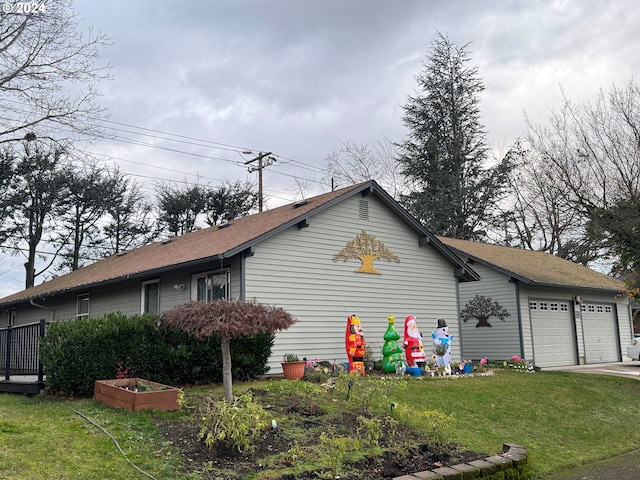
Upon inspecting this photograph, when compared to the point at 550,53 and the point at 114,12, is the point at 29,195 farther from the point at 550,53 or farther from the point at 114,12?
the point at 550,53

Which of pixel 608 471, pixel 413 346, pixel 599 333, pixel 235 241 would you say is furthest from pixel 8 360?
pixel 599 333

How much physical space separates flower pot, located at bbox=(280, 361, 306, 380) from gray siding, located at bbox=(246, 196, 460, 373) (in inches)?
44.5

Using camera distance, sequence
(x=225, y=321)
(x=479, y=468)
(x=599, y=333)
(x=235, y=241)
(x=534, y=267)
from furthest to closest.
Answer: (x=599, y=333)
(x=534, y=267)
(x=235, y=241)
(x=225, y=321)
(x=479, y=468)

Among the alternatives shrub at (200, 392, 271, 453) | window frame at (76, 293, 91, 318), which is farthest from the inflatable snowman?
window frame at (76, 293, 91, 318)

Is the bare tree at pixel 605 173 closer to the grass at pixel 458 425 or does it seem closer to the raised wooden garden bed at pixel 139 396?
the grass at pixel 458 425

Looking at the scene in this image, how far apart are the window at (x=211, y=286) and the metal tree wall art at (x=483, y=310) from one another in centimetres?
1083

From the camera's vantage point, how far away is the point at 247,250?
13.4m

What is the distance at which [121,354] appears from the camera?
1026 centimetres

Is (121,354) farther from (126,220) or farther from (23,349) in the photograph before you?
(126,220)

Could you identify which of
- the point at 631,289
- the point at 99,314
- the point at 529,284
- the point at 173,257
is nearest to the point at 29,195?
the point at 99,314

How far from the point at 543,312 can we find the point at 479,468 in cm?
1627

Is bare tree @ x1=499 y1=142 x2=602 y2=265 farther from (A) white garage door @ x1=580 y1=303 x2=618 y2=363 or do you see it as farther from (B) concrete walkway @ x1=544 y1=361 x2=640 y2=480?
(B) concrete walkway @ x1=544 y1=361 x2=640 y2=480

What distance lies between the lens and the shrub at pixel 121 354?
9891 mm

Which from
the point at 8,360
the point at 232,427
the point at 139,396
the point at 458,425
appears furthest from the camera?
the point at 8,360
